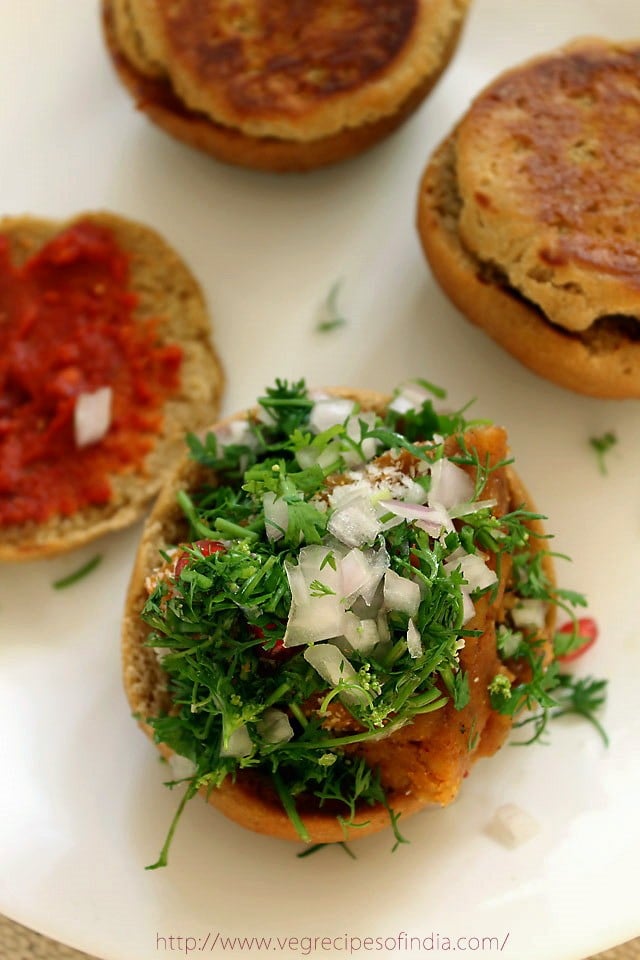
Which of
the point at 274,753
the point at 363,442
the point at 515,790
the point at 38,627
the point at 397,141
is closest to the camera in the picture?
the point at 274,753

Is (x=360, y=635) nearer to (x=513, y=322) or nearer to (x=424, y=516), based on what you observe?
(x=424, y=516)

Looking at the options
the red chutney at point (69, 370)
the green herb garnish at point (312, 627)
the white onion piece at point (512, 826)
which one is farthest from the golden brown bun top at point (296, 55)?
the white onion piece at point (512, 826)

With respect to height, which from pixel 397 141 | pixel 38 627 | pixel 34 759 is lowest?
pixel 34 759

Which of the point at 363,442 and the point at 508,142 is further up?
the point at 508,142

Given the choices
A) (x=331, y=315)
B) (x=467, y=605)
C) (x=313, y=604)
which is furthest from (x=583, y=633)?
(x=331, y=315)

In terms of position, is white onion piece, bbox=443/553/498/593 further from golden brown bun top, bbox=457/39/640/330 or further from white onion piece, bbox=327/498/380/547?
golden brown bun top, bbox=457/39/640/330

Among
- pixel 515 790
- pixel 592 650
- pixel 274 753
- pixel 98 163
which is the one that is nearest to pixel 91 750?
pixel 274 753

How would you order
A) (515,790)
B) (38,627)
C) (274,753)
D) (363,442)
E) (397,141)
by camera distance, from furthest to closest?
(397,141), (38,627), (515,790), (363,442), (274,753)

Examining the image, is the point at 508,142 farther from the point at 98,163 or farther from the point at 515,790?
the point at 515,790
